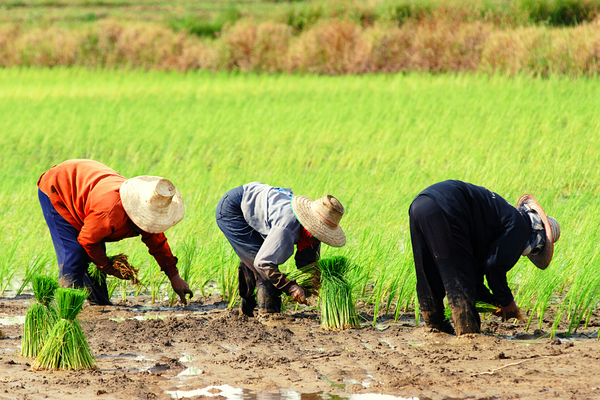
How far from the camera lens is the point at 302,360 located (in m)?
3.42

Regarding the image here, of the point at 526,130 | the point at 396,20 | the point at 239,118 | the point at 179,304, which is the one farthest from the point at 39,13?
the point at 179,304

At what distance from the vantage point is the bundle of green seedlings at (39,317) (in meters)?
3.29

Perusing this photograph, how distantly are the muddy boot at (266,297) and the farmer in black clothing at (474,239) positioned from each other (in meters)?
1.00

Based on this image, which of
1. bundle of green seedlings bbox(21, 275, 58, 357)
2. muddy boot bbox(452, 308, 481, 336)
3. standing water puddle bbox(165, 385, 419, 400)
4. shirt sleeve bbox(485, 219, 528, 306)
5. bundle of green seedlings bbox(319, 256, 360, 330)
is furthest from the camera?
bundle of green seedlings bbox(319, 256, 360, 330)

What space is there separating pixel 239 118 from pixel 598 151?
5162 mm

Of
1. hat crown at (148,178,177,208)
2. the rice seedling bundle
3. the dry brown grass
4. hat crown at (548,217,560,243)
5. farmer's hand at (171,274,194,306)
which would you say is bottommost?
farmer's hand at (171,274,194,306)

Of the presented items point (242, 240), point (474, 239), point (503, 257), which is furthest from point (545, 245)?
point (242, 240)

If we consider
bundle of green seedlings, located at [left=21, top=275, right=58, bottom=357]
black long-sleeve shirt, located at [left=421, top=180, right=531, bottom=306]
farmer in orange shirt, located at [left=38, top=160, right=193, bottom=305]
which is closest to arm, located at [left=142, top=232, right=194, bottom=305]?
farmer in orange shirt, located at [left=38, top=160, right=193, bottom=305]

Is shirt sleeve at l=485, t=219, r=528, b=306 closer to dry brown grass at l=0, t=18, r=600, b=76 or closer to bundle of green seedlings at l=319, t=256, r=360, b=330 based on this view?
bundle of green seedlings at l=319, t=256, r=360, b=330

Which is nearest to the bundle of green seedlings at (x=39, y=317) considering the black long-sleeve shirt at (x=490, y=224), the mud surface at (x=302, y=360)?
the mud surface at (x=302, y=360)

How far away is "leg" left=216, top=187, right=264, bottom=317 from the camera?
163 inches

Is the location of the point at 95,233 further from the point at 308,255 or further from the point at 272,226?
the point at 308,255

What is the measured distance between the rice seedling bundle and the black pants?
2.12ft

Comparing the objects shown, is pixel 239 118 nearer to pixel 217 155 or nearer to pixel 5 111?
pixel 217 155
